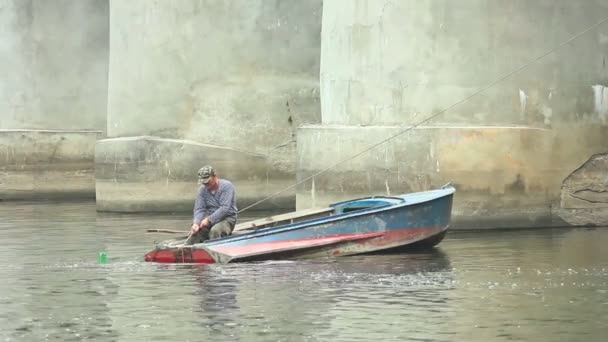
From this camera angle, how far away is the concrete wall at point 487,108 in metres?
25.5

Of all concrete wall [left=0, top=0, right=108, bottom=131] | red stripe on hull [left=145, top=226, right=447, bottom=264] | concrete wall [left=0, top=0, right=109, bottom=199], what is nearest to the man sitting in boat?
red stripe on hull [left=145, top=226, right=447, bottom=264]

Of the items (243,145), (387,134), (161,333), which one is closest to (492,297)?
(161,333)

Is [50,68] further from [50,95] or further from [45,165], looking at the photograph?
[45,165]

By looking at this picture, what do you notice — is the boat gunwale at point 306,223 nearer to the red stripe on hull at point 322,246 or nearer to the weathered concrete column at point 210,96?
the red stripe on hull at point 322,246

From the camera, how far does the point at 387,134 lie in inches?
1025

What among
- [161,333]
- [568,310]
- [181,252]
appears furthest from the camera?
[181,252]

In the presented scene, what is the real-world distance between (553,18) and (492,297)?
901 cm

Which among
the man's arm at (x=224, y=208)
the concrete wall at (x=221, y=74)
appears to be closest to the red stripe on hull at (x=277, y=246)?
the man's arm at (x=224, y=208)

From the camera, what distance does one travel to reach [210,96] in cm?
3256

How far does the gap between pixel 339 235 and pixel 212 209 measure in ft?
5.56

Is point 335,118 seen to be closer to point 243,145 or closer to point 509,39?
point 509,39

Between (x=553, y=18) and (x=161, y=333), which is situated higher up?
(x=553, y=18)

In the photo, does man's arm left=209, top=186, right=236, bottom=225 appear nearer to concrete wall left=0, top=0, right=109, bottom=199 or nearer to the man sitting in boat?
the man sitting in boat

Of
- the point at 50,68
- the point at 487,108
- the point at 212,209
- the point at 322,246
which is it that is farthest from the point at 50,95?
the point at 322,246
